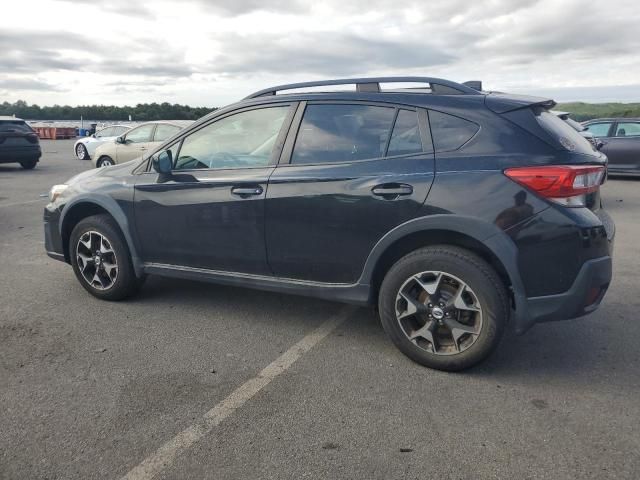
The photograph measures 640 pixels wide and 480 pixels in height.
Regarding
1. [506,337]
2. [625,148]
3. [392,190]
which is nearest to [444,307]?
[392,190]

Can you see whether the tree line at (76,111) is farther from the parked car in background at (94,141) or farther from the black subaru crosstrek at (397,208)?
the black subaru crosstrek at (397,208)

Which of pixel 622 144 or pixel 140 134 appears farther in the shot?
pixel 140 134

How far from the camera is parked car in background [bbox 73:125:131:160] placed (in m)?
21.2

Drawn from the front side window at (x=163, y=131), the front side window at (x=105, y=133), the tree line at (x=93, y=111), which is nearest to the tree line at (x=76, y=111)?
the tree line at (x=93, y=111)

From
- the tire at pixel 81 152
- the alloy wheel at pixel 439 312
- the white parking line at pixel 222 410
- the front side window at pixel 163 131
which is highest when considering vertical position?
the front side window at pixel 163 131

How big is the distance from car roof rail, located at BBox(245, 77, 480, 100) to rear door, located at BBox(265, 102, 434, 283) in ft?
0.58

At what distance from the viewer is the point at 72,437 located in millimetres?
2885

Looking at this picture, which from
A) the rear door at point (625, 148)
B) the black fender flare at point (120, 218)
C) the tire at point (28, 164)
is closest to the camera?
the black fender flare at point (120, 218)

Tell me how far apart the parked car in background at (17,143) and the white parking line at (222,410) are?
14.7 m

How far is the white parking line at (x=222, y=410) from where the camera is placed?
2.66 meters

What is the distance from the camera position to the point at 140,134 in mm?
14648

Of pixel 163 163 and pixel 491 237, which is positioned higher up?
pixel 163 163

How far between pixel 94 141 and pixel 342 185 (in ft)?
64.6

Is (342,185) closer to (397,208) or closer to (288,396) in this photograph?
(397,208)
